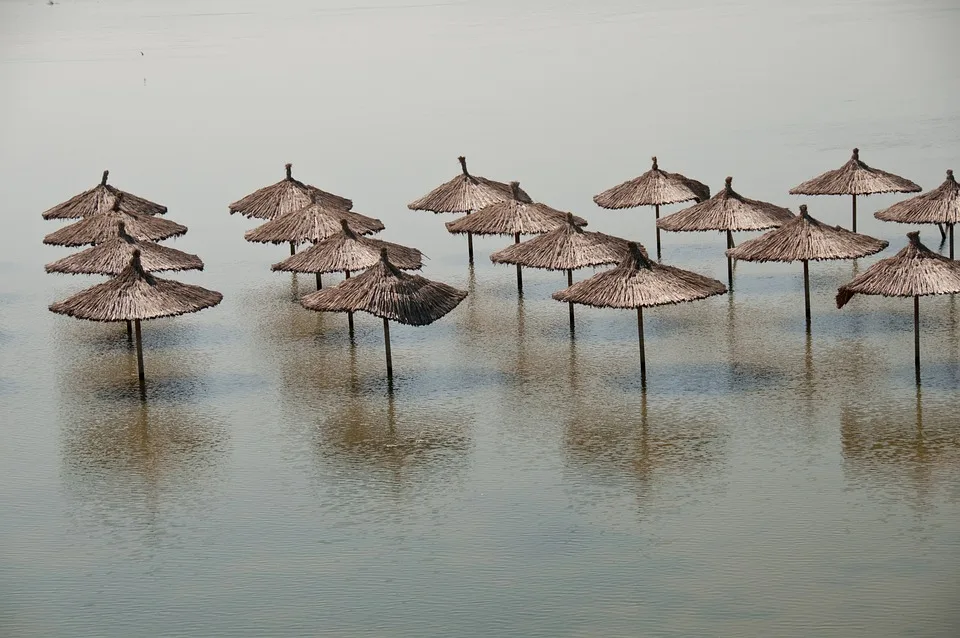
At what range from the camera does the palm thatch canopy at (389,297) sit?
73.7 feet

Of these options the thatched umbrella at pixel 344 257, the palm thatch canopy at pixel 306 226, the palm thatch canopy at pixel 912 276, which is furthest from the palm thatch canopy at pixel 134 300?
the palm thatch canopy at pixel 912 276

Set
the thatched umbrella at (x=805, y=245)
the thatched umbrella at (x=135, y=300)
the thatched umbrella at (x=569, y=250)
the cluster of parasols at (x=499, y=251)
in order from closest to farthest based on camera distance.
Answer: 1. the cluster of parasols at (x=499, y=251)
2. the thatched umbrella at (x=135, y=300)
3. the thatched umbrella at (x=805, y=245)
4. the thatched umbrella at (x=569, y=250)

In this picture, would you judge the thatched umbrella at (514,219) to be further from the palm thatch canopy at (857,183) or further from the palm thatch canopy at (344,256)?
the palm thatch canopy at (857,183)

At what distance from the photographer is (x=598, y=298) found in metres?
22.5

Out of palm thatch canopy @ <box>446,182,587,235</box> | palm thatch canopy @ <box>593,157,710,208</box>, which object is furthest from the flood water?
palm thatch canopy @ <box>593,157,710,208</box>

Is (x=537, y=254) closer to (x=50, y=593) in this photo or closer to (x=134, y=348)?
(x=134, y=348)

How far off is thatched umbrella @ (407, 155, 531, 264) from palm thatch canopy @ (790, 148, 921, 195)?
220 inches

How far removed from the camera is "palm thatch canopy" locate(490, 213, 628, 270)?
25375mm

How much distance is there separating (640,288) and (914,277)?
3774 millimetres

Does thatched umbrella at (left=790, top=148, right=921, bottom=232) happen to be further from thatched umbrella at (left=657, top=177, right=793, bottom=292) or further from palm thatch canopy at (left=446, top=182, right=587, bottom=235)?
→ palm thatch canopy at (left=446, top=182, right=587, bottom=235)

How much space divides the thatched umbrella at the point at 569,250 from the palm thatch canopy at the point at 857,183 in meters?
5.77

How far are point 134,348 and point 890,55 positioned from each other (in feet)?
157

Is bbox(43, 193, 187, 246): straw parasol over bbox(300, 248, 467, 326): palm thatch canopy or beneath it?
over

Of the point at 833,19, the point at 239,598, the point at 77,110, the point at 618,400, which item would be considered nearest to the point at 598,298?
the point at 618,400
